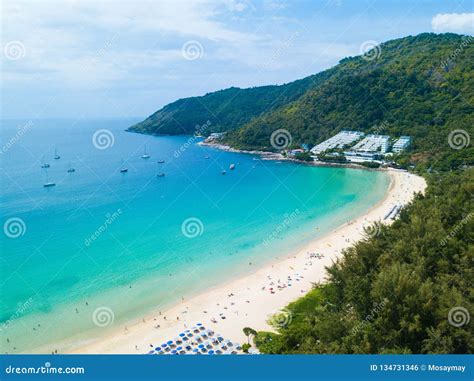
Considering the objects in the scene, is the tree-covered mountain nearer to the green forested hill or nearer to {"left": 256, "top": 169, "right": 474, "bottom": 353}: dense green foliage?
the green forested hill

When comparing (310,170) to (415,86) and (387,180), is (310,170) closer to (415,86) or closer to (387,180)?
(387,180)

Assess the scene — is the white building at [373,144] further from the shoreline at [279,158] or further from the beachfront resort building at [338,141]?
the shoreline at [279,158]

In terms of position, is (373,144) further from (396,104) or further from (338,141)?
(396,104)

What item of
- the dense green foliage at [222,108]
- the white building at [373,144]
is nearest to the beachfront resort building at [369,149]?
the white building at [373,144]

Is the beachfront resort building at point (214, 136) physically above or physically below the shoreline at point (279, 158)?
above

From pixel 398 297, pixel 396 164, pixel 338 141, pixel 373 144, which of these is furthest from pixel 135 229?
pixel 338 141

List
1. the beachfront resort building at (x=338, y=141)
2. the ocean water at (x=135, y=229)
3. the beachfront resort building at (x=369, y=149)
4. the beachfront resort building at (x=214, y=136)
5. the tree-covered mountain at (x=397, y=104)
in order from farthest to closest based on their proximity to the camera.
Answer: the beachfront resort building at (x=214, y=136), the beachfront resort building at (x=338, y=141), the beachfront resort building at (x=369, y=149), the tree-covered mountain at (x=397, y=104), the ocean water at (x=135, y=229)
